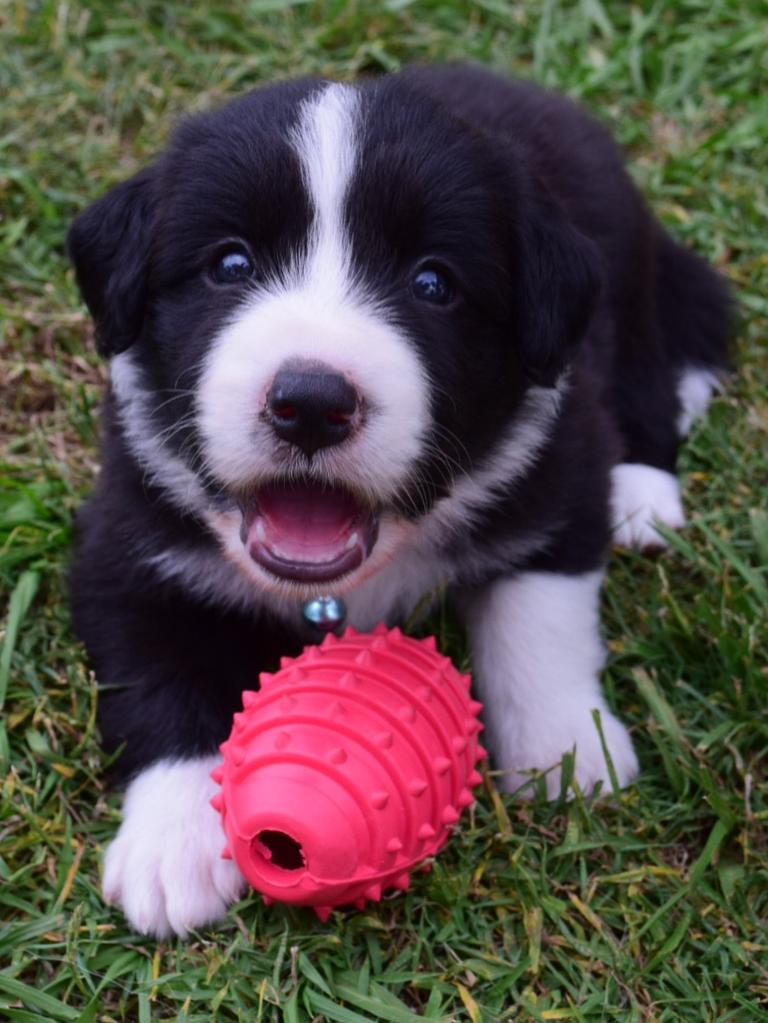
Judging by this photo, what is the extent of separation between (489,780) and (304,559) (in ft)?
2.22

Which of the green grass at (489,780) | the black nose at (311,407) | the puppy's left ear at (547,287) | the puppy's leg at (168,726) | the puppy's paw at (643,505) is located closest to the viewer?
the black nose at (311,407)

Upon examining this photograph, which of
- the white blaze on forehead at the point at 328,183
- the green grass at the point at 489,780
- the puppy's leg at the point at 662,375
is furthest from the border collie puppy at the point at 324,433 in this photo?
the puppy's leg at the point at 662,375

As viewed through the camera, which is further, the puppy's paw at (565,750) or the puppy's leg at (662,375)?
the puppy's leg at (662,375)

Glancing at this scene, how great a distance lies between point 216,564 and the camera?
2.95 metres

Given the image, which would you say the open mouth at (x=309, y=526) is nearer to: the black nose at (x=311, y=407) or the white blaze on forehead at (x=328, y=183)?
the black nose at (x=311, y=407)

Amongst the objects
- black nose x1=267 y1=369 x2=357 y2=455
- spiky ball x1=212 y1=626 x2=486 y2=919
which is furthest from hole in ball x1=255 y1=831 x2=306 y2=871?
black nose x1=267 y1=369 x2=357 y2=455

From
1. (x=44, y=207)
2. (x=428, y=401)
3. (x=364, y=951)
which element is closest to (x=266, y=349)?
(x=428, y=401)

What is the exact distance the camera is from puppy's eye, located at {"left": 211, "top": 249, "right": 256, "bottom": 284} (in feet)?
8.42

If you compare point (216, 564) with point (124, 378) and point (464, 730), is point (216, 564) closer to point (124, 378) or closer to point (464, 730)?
point (124, 378)

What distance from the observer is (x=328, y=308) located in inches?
96.0

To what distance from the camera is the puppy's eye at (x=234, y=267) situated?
8.42 feet

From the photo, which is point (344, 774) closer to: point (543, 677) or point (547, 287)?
point (543, 677)

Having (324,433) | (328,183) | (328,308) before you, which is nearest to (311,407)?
(324,433)

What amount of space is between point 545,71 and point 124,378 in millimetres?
2729
